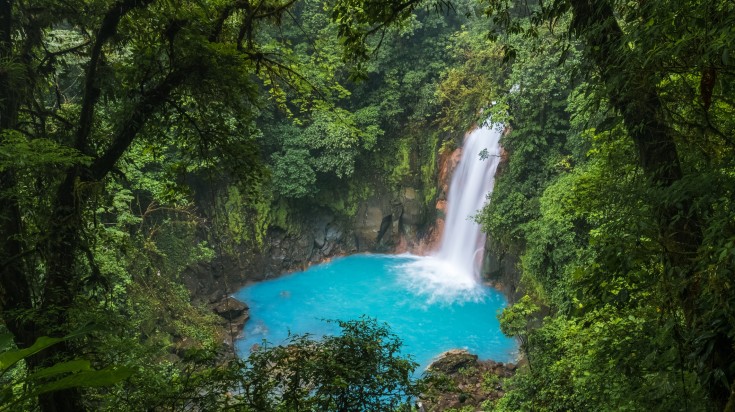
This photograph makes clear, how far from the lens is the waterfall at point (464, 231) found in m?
13.3

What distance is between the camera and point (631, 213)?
99.5 inches

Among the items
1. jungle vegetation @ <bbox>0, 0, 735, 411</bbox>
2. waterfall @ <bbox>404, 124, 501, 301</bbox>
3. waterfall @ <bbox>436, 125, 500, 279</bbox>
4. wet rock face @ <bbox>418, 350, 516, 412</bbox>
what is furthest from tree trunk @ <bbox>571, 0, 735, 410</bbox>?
waterfall @ <bbox>436, 125, 500, 279</bbox>

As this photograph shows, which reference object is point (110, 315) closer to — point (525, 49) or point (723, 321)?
point (723, 321)

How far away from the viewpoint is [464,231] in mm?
14438

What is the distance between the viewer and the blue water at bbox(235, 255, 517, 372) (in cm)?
1081

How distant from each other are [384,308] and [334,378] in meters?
9.46

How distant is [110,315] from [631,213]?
3.76 meters

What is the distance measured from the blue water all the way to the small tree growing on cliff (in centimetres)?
646

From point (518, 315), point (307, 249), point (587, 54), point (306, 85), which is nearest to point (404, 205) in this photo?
point (307, 249)

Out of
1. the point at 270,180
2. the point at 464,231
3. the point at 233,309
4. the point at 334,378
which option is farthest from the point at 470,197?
the point at 334,378

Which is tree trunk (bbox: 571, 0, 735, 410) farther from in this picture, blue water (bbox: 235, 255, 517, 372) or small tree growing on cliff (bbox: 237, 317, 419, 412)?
blue water (bbox: 235, 255, 517, 372)

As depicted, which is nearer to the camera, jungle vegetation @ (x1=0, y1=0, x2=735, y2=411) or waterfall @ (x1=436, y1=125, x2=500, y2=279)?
jungle vegetation @ (x1=0, y1=0, x2=735, y2=411)

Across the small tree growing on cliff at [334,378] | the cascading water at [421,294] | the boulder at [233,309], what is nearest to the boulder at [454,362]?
the cascading water at [421,294]

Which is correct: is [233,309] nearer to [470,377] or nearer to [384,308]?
[384,308]
